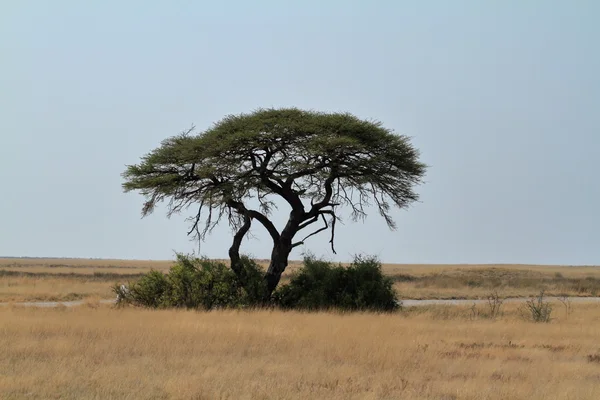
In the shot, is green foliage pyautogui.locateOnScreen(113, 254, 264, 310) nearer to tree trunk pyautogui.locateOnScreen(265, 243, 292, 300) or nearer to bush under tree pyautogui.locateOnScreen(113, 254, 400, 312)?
bush under tree pyautogui.locateOnScreen(113, 254, 400, 312)

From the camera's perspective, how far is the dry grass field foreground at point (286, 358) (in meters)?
11.0

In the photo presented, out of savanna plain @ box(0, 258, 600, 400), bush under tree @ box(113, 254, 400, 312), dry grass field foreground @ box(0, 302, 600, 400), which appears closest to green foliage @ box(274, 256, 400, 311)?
bush under tree @ box(113, 254, 400, 312)

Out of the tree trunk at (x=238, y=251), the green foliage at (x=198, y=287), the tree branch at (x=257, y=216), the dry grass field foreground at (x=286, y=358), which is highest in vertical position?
the tree branch at (x=257, y=216)

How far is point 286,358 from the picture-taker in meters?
14.4

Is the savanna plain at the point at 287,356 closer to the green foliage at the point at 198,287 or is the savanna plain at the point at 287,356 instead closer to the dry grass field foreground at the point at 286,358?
the dry grass field foreground at the point at 286,358

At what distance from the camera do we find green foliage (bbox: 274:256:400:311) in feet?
92.4

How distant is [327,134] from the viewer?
27.8m

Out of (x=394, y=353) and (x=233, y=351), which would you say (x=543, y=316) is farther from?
(x=233, y=351)

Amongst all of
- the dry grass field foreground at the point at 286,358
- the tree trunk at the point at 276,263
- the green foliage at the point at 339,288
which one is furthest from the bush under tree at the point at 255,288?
the dry grass field foreground at the point at 286,358

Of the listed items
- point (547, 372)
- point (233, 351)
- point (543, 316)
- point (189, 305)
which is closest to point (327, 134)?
point (189, 305)

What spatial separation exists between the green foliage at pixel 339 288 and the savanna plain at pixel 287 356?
12.0ft

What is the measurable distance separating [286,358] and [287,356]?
25cm

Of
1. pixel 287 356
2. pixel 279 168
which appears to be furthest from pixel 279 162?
pixel 287 356

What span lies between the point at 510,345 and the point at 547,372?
4.49 meters
